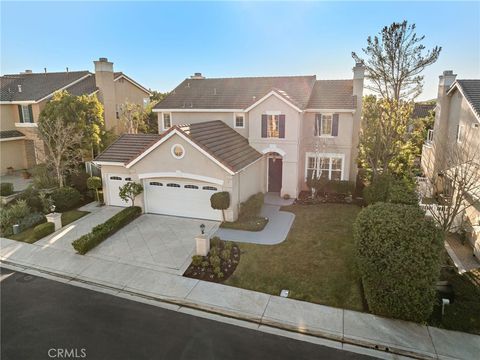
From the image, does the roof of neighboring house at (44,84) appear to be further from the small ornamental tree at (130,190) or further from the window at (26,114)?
the small ornamental tree at (130,190)

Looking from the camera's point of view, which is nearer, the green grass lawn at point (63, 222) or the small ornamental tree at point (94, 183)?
the green grass lawn at point (63, 222)

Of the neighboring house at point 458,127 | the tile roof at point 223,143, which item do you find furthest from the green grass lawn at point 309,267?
the neighboring house at point 458,127

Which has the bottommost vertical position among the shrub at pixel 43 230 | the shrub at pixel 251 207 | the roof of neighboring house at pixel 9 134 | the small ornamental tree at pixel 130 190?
the shrub at pixel 43 230

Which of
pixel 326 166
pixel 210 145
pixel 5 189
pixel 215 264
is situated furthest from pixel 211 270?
pixel 5 189

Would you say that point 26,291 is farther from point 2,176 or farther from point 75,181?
point 2,176

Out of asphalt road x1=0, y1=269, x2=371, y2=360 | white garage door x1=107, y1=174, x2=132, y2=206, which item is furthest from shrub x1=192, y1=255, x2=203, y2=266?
white garage door x1=107, y1=174, x2=132, y2=206

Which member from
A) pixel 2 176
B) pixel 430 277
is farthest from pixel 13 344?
pixel 2 176

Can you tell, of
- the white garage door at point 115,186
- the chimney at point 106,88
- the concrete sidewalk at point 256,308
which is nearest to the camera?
the concrete sidewalk at point 256,308
